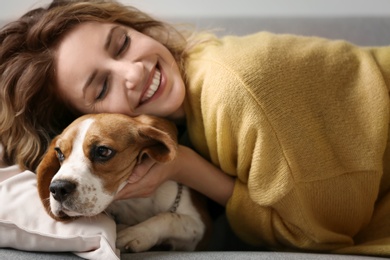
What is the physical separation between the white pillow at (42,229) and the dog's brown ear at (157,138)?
202mm

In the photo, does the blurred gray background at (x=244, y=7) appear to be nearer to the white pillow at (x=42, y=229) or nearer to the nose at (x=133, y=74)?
the nose at (x=133, y=74)

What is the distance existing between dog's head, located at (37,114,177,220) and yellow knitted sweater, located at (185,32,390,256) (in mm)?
181

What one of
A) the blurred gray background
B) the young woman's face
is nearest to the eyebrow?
the young woman's face

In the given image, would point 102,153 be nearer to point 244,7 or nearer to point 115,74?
point 115,74

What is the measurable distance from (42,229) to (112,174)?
0.21 meters

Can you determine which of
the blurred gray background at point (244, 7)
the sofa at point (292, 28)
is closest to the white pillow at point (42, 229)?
the sofa at point (292, 28)

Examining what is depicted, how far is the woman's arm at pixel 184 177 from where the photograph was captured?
131cm

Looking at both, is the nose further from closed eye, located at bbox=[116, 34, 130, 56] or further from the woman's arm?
the woman's arm

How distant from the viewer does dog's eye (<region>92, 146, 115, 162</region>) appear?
3.99ft

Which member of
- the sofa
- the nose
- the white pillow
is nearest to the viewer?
the white pillow

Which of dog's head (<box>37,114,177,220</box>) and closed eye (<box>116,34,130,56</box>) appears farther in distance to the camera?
closed eye (<box>116,34,130,56</box>)

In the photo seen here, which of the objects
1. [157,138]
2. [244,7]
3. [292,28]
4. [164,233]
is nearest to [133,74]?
[157,138]

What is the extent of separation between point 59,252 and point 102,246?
0.35ft

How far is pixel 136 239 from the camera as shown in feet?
4.21
